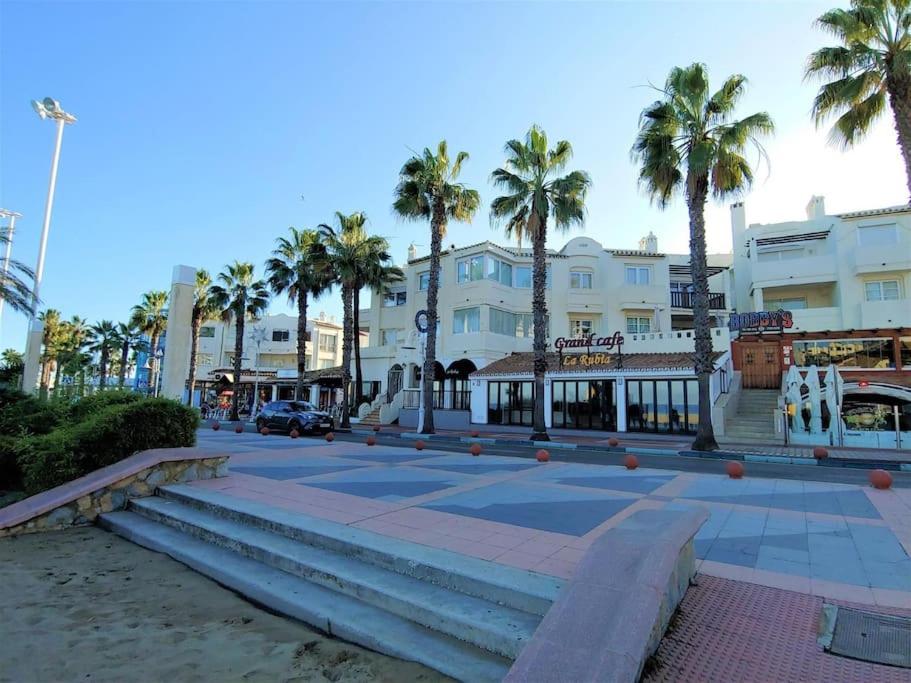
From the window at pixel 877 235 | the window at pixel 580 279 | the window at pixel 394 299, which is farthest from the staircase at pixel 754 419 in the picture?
the window at pixel 394 299

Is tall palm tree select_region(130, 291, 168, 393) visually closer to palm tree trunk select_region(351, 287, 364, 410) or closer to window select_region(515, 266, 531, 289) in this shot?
palm tree trunk select_region(351, 287, 364, 410)

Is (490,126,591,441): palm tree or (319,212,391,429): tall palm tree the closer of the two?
(490,126,591,441): palm tree

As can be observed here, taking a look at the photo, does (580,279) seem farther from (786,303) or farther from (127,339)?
(127,339)

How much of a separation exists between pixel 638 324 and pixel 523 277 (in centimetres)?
824

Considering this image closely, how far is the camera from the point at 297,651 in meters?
3.47

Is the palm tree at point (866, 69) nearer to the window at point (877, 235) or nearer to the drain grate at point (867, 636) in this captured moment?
the drain grate at point (867, 636)

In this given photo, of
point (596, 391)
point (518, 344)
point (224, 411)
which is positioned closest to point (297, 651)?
point (596, 391)

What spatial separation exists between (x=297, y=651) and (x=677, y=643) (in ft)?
8.54

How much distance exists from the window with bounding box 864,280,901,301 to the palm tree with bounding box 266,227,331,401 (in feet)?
103

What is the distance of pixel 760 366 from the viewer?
27406 mm

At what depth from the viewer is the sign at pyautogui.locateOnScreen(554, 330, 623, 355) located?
85.1 ft

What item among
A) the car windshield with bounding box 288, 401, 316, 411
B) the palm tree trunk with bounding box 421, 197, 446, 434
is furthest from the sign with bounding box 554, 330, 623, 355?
the car windshield with bounding box 288, 401, 316, 411

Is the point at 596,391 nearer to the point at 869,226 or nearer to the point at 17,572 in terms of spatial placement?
the point at 869,226

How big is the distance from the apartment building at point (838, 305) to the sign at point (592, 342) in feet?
24.1
